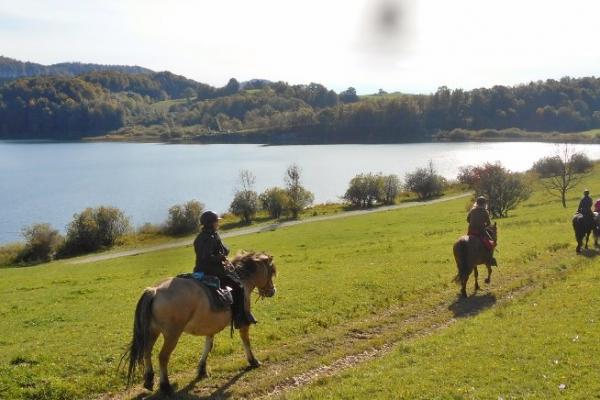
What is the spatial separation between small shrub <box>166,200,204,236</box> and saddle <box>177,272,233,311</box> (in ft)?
176

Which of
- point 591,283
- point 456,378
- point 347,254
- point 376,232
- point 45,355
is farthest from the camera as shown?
point 376,232

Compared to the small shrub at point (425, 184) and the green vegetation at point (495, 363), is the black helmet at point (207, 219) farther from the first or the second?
the small shrub at point (425, 184)

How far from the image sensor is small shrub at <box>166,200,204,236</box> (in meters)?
63.1

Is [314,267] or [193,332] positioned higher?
[193,332]

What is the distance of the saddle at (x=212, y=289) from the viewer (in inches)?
396

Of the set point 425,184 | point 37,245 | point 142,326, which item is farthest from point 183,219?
point 142,326

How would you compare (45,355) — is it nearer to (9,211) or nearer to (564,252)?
(564,252)

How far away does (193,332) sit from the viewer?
33.0 feet

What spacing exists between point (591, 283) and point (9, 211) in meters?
82.9

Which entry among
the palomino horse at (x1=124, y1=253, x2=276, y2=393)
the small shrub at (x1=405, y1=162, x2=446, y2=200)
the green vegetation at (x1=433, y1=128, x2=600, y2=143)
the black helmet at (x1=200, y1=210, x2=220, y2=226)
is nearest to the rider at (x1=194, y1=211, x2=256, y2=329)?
the black helmet at (x1=200, y1=210, x2=220, y2=226)

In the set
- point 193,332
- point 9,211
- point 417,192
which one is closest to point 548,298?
point 193,332

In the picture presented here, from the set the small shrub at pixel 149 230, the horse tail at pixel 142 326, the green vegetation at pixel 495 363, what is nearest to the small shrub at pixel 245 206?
the small shrub at pixel 149 230

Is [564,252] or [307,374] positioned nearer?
[307,374]

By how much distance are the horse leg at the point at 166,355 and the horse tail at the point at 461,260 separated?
35.1 ft
